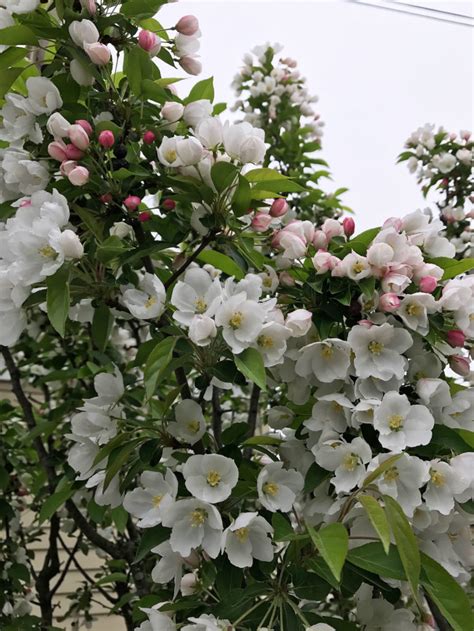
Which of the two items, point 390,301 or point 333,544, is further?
point 390,301

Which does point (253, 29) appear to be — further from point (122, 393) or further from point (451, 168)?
point (122, 393)

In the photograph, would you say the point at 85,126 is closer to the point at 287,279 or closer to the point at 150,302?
the point at 150,302

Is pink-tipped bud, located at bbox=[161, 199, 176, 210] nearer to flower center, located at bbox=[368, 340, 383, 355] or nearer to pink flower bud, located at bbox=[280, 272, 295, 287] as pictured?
pink flower bud, located at bbox=[280, 272, 295, 287]

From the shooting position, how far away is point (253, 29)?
3.42 meters

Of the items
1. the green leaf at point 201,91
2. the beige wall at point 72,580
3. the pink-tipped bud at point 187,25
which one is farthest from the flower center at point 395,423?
the beige wall at point 72,580

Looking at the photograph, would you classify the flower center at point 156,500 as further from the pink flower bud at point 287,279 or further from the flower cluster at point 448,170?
the flower cluster at point 448,170

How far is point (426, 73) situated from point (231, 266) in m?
2.57

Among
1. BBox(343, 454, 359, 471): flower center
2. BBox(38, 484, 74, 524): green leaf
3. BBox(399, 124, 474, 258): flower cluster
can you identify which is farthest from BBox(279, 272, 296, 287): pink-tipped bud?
BBox(399, 124, 474, 258): flower cluster

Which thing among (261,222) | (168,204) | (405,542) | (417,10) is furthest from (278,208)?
(417,10)

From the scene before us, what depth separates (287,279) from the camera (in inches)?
51.0

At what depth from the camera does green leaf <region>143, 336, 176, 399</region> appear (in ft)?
3.50

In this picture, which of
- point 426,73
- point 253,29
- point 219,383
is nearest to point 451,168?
point 426,73

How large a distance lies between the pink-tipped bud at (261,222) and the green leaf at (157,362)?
0.27m

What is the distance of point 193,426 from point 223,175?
410 millimetres
